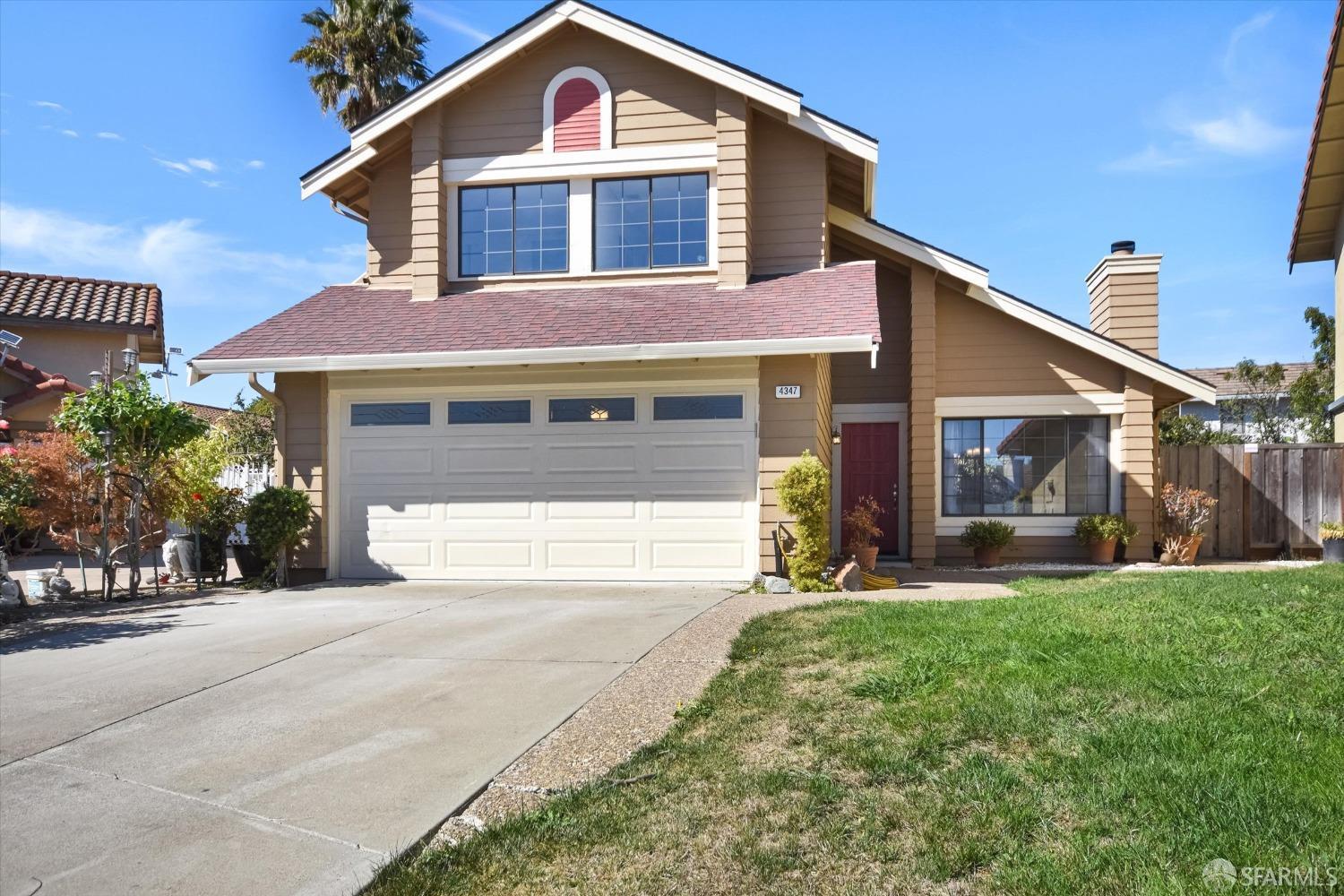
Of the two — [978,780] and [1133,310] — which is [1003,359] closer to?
[1133,310]

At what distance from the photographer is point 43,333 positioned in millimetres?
19531

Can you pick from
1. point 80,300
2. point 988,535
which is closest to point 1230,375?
point 988,535

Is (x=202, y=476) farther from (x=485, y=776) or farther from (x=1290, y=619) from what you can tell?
(x=1290, y=619)

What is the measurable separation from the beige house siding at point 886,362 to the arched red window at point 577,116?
5.05 m

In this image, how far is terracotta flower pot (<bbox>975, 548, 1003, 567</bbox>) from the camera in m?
13.8

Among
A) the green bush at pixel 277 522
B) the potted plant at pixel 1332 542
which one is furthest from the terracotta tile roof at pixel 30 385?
the potted plant at pixel 1332 542

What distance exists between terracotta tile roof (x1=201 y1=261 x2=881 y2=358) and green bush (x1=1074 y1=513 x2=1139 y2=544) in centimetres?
500

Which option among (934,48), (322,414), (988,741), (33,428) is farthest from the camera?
(33,428)

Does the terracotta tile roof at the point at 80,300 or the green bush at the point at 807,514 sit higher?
the terracotta tile roof at the point at 80,300

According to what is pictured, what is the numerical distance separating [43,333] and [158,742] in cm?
1799

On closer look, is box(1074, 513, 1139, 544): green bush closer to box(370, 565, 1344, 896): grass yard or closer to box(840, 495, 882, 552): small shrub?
box(840, 495, 882, 552): small shrub

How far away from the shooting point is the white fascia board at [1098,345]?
43.1 feet

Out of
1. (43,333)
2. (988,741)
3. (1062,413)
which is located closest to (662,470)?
(1062,413)

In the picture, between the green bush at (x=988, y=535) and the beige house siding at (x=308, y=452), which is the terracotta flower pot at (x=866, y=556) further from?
the beige house siding at (x=308, y=452)
